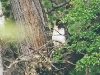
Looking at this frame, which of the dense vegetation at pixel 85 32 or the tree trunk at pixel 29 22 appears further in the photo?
the tree trunk at pixel 29 22

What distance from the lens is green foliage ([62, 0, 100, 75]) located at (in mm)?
11727

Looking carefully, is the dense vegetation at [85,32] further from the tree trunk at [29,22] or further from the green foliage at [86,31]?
the tree trunk at [29,22]

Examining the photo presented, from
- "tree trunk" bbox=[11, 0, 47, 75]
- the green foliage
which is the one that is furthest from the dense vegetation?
"tree trunk" bbox=[11, 0, 47, 75]

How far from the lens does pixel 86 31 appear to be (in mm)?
12469

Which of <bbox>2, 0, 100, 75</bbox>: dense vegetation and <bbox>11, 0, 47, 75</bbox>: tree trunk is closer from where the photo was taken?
<bbox>2, 0, 100, 75</bbox>: dense vegetation

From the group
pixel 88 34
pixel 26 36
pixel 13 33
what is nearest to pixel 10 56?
pixel 13 33

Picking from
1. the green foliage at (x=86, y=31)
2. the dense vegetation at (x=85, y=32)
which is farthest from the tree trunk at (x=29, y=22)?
the green foliage at (x=86, y=31)

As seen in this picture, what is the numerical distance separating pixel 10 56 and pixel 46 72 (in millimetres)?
2564

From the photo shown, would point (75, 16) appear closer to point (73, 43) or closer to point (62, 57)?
point (73, 43)

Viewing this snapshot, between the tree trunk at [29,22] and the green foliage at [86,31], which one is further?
the tree trunk at [29,22]

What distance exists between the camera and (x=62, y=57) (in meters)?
13.6

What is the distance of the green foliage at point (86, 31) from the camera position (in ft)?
38.5

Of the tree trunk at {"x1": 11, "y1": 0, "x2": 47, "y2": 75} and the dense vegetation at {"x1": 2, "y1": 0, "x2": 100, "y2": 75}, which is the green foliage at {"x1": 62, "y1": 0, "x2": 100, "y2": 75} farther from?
the tree trunk at {"x1": 11, "y1": 0, "x2": 47, "y2": 75}

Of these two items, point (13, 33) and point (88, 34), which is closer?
point (88, 34)
